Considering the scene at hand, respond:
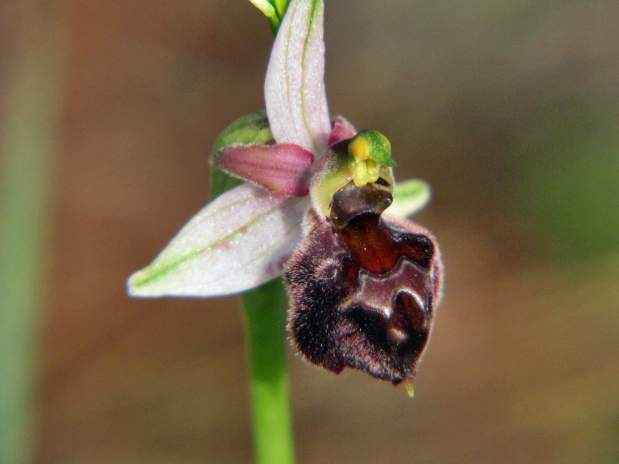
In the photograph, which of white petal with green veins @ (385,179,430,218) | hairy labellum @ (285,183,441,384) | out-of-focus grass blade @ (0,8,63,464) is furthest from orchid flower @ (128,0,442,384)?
out-of-focus grass blade @ (0,8,63,464)

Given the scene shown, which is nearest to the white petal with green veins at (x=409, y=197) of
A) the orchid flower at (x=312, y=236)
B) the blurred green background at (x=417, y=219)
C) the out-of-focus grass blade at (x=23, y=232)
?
the orchid flower at (x=312, y=236)

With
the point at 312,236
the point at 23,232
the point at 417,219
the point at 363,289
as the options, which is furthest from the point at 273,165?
the point at 417,219

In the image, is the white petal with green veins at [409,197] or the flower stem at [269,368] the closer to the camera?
the flower stem at [269,368]

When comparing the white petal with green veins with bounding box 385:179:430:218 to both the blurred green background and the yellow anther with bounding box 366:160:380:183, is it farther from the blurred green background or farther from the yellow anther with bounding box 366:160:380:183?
the blurred green background

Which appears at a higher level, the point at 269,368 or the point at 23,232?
the point at 23,232

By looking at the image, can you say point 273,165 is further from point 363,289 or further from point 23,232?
point 23,232

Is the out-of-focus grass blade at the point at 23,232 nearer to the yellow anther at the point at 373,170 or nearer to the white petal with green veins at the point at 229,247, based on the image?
the white petal with green veins at the point at 229,247

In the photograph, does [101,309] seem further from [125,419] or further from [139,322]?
[125,419]
